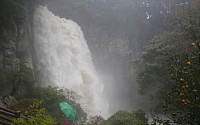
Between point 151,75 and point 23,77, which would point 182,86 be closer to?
point 23,77

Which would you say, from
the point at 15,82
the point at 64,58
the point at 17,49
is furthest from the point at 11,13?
the point at 64,58

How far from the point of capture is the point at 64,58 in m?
19.0

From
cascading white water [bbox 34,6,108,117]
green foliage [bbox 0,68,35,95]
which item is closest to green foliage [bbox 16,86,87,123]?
green foliage [bbox 0,68,35,95]

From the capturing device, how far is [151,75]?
15672 millimetres

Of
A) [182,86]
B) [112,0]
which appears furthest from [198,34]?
[112,0]

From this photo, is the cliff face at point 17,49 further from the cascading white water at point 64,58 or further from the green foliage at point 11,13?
the cascading white water at point 64,58

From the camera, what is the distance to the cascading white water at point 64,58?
53.0 feet

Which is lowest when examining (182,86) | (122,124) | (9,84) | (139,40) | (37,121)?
(37,121)

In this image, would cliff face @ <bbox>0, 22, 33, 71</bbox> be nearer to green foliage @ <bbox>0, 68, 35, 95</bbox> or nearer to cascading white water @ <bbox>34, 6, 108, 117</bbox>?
green foliage @ <bbox>0, 68, 35, 95</bbox>

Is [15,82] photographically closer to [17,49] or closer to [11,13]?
[17,49]

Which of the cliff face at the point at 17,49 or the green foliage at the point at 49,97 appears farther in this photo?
the cliff face at the point at 17,49

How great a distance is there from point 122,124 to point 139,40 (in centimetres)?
2059

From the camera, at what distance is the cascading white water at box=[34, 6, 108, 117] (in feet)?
53.0

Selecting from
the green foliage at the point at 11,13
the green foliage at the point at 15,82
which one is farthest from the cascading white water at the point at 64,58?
the green foliage at the point at 15,82
